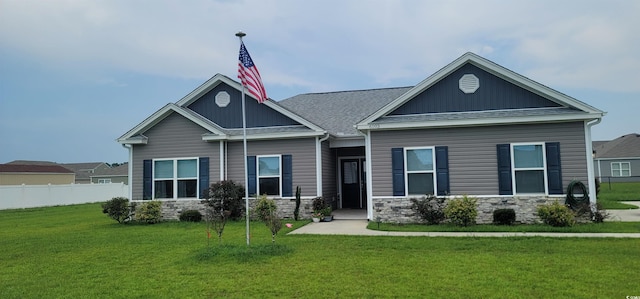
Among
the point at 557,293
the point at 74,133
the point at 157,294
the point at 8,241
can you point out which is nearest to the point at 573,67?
the point at 557,293

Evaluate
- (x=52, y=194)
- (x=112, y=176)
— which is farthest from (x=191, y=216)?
(x=112, y=176)

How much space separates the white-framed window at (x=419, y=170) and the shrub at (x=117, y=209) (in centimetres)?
993

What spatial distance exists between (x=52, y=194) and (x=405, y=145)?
2549cm

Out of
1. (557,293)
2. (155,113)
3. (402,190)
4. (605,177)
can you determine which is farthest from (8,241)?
(605,177)

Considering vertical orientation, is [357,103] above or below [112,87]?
below

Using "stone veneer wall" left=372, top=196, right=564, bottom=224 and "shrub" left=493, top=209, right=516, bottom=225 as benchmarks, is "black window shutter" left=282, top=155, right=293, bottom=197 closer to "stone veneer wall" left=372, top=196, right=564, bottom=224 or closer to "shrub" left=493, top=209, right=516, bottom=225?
"stone veneer wall" left=372, top=196, right=564, bottom=224

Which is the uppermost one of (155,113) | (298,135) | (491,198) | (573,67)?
(573,67)

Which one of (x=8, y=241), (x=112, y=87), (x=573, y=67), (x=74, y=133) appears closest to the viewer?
(x=8, y=241)

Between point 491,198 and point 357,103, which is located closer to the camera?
point 491,198

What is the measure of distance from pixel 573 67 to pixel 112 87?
24008mm

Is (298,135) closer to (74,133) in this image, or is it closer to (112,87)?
(112,87)

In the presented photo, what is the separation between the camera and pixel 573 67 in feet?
59.2

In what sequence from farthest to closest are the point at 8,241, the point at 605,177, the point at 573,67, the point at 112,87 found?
1. the point at 605,177
2. the point at 112,87
3. the point at 573,67
4. the point at 8,241

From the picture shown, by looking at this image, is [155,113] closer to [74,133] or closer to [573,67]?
[573,67]
